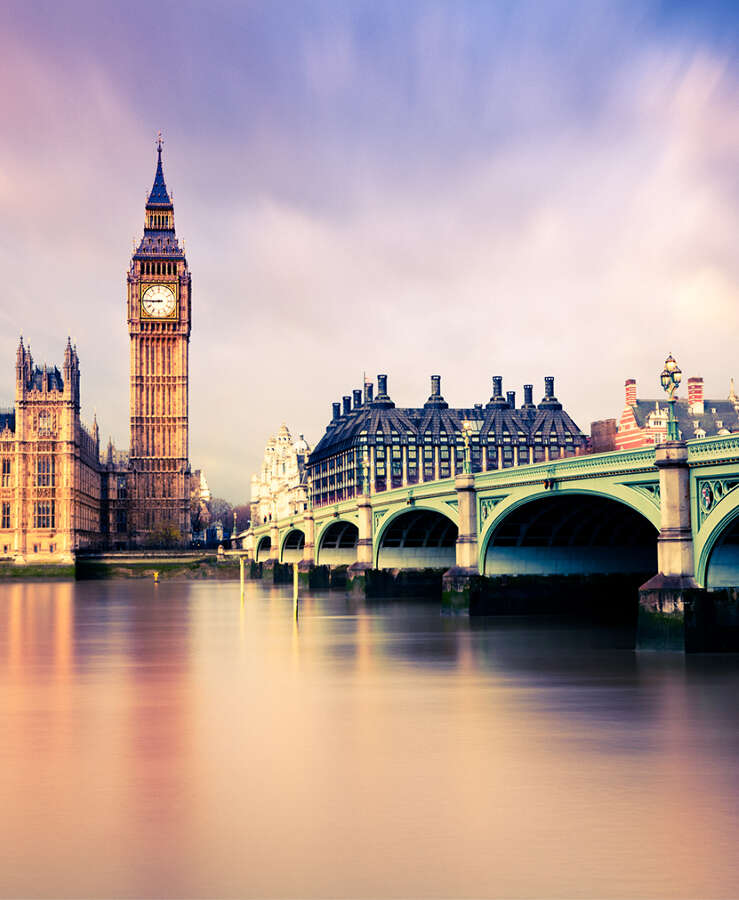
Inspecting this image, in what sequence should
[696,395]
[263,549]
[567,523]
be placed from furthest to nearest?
[263,549], [696,395], [567,523]

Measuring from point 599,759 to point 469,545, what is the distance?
36.9 m

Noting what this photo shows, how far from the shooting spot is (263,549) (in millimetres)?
171000

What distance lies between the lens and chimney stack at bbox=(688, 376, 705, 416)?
452ft

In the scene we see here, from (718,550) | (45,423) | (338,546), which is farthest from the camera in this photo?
(45,423)

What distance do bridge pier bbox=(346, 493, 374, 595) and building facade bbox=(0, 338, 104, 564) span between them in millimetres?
76129

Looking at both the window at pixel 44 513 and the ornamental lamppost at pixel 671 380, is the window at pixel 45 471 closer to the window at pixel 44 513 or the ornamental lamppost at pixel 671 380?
the window at pixel 44 513

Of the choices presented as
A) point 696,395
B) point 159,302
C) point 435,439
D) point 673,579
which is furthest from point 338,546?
point 159,302

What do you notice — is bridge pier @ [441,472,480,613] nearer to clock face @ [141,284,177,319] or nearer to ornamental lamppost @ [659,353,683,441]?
ornamental lamppost @ [659,353,683,441]

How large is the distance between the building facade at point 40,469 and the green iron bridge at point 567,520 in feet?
183

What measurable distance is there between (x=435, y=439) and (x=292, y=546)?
1771 inches

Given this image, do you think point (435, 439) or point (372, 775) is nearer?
point (372, 775)

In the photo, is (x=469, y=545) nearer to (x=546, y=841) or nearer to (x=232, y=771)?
(x=232, y=771)

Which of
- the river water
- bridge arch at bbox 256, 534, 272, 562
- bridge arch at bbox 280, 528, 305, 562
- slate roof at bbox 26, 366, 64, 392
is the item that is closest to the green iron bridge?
the river water

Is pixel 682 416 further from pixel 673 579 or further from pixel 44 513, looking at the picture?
pixel 673 579
